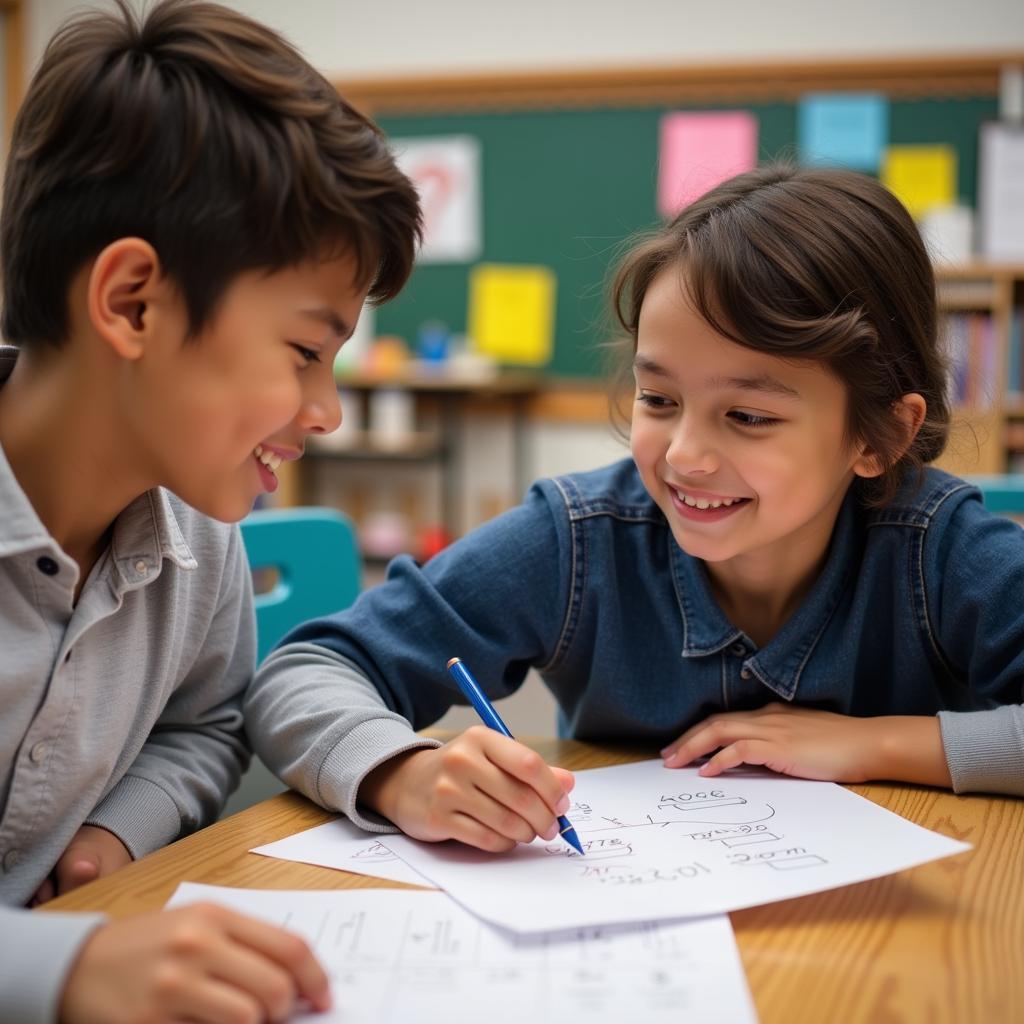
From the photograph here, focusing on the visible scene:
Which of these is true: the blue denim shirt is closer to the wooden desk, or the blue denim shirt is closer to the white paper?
the wooden desk

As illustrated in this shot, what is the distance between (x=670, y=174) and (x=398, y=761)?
338 cm

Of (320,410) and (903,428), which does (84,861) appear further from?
(903,428)

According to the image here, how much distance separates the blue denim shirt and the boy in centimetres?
21

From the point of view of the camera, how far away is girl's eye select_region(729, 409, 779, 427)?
3.08 feet

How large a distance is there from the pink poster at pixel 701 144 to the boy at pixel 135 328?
3.17m

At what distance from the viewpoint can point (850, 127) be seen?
12.2 feet

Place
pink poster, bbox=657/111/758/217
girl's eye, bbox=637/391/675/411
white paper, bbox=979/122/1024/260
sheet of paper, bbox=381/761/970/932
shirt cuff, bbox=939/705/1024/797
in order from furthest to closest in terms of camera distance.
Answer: pink poster, bbox=657/111/758/217 < white paper, bbox=979/122/1024/260 < girl's eye, bbox=637/391/675/411 < shirt cuff, bbox=939/705/1024/797 < sheet of paper, bbox=381/761/970/932

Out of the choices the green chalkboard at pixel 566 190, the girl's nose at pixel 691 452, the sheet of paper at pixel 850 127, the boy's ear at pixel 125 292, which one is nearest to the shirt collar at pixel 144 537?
the boy's ear at pixel 125 292

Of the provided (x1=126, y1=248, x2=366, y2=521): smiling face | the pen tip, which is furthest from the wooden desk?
(x1=126, y1=248, x2=366, y2=521): smiling face

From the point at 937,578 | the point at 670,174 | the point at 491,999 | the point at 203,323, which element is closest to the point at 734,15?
the point at 670,174

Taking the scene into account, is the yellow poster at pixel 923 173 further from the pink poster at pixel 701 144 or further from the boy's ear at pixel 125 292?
the boy's ear at pixel 125 292

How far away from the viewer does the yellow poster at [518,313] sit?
403 cm

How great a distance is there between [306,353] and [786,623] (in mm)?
493

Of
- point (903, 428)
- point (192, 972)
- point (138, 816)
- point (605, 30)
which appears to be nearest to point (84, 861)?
point (138, 816)
